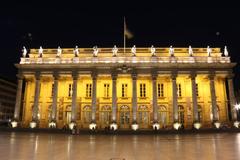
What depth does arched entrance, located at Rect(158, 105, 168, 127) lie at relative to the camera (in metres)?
43.2

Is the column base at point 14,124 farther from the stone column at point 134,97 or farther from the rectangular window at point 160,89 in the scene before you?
the rectangular window at point 160,89

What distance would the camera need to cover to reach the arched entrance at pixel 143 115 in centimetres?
4297

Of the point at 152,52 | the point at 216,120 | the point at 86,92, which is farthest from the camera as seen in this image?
the point at 86,92

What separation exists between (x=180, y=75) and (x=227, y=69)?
316 inches

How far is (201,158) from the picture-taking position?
1082cm

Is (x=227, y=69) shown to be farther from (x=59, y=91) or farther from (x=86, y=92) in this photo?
(x=59, y=91)

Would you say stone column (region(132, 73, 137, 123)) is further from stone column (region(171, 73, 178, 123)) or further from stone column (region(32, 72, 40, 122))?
stone column (region(32, 72, 40, 122))

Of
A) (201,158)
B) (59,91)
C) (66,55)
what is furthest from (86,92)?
(201,158)

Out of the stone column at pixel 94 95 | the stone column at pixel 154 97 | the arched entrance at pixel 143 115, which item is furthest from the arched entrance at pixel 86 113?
the stone column at pixel 154 97

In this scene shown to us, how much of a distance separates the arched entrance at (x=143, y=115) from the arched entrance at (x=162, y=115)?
230 centimetres

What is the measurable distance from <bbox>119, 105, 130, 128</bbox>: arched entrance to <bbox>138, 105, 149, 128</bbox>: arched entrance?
2067 millimetres

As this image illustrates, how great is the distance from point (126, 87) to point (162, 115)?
27.5 ft

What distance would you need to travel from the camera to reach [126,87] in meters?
44.5

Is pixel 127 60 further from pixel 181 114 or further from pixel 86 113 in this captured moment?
pixel 181 114
